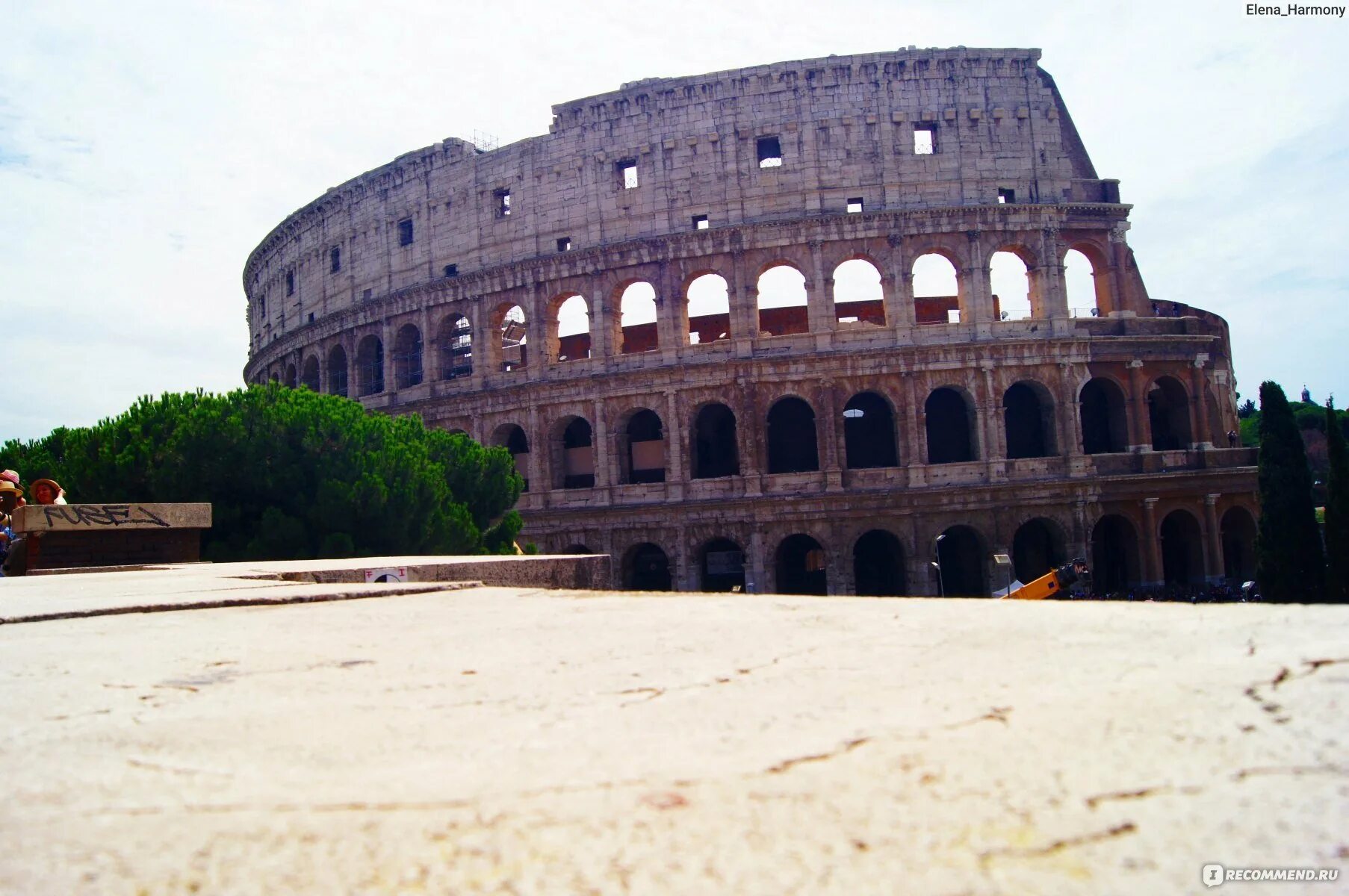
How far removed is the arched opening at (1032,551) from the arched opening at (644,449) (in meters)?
9.77

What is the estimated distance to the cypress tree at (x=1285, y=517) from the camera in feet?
68.2

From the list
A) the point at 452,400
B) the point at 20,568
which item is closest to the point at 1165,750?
the point at 20,568

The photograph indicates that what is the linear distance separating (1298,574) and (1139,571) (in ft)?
12.9

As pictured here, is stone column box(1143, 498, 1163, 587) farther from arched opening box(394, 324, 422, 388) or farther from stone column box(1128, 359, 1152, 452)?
arched opening box(394, 324, 422, 388)

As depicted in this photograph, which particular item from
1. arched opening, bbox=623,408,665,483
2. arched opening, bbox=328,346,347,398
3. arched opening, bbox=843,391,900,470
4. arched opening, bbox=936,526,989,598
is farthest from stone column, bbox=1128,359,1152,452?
arched opening, bbox=328,346,347,398

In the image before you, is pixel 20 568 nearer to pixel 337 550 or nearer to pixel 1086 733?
pixel 337 550

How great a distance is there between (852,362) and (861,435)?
8.60ft

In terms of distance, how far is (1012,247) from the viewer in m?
25.5

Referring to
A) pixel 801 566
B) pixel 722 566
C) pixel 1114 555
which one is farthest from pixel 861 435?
pixel 1114 555

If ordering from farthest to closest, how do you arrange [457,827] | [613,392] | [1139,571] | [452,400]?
[452,400]
[613,392]
[1139,571]
[457,827]

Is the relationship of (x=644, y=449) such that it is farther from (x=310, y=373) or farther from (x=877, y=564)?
(x=310, y=373)

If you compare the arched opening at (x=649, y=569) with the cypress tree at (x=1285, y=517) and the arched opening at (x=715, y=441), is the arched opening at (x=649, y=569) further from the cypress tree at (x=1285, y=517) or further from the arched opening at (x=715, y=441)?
the cypress tree at (x=1285, y=517)

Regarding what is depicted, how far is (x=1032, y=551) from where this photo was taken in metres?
25.3

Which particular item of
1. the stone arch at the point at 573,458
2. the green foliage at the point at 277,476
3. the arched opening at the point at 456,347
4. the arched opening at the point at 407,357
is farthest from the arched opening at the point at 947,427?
the arched opening at the point at 407,357
